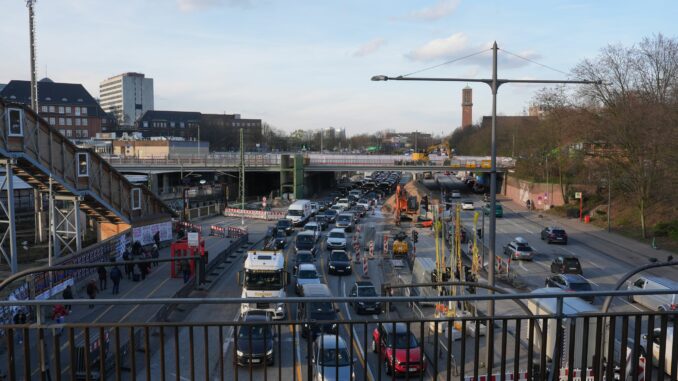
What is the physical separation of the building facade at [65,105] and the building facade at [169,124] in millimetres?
26438

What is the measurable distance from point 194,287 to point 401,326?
922cm

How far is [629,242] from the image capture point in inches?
1276

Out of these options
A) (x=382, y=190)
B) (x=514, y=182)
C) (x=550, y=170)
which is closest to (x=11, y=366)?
(x=550, y=170)

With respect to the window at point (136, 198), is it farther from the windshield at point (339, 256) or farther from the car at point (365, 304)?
the car at point (365, 304)

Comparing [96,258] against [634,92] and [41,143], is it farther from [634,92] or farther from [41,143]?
[634,92]

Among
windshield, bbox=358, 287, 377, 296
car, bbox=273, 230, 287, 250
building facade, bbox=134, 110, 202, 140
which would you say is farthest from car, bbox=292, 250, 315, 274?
building facade, bbox=134, 110, 202, 140

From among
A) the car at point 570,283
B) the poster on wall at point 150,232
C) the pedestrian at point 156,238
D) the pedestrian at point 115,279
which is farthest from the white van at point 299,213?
the car at point 570,283

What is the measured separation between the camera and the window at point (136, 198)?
26.6 m

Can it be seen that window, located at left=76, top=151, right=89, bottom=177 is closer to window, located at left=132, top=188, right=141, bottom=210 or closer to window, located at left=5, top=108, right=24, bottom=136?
window, located at left=5, top=108, right=24, bottom=136

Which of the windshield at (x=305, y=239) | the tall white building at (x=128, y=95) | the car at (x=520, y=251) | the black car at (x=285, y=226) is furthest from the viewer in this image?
the tall white building at (x=128, y=95)

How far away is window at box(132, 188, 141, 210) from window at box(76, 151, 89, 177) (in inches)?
175

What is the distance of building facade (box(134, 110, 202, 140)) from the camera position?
12638 centimetres

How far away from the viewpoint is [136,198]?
26.8 m

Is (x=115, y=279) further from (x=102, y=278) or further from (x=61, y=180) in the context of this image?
(x=61, y=180)
